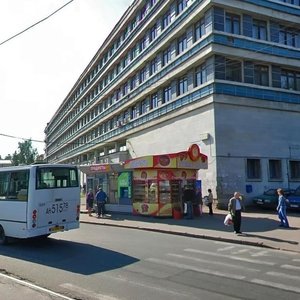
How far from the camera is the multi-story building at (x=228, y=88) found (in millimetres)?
30344

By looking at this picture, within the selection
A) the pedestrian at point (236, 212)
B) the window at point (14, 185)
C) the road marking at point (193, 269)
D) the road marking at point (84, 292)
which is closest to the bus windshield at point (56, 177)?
the window at point (14, 185)

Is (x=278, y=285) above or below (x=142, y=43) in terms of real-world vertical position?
below

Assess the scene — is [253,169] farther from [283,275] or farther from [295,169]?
[283,275]

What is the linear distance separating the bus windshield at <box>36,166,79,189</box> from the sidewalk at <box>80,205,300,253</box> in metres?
5.10

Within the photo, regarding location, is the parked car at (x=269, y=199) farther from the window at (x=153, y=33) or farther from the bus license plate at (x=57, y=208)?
the window at (x=153, y=33)

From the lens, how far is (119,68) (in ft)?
181

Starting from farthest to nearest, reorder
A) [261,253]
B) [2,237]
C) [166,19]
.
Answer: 1. [166,19]
2. [2,237]
3. [261,253]

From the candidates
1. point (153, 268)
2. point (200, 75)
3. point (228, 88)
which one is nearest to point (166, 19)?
point (200, 75)

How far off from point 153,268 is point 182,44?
92.9ft

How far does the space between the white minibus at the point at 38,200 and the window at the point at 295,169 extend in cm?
2337

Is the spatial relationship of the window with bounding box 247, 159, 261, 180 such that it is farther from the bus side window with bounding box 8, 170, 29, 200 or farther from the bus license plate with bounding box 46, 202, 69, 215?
the bus side window with bounding box 8, 170, 29, 200

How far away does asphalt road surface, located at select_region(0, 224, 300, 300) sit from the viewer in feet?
25.4

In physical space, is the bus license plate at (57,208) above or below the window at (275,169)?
below

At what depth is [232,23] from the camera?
31.9 meters
